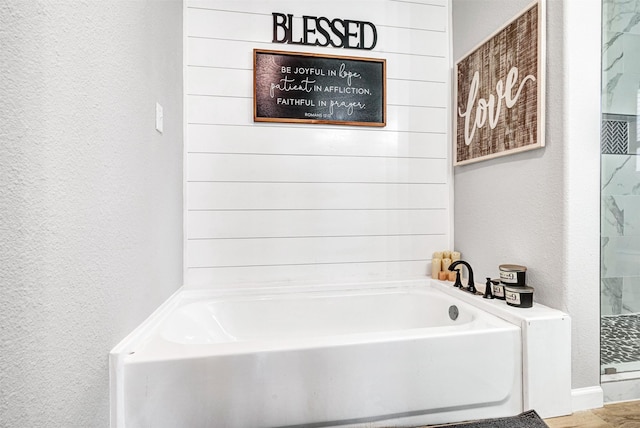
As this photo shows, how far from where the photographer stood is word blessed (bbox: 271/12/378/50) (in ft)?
6.63

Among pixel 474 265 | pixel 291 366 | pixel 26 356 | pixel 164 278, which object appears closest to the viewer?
pixel 26 356

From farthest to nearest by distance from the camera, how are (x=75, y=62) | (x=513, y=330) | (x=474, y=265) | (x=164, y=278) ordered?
(x=474, y=265)
(x=164, y=278)
(x=513, y=330)
(x=75, y=62)

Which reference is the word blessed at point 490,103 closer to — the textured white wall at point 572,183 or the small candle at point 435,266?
the textured white wall at point 572,183

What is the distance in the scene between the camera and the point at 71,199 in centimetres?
81

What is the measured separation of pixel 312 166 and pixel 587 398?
1706 millimetres

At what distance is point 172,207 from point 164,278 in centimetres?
36

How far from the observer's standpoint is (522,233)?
63.9 inches

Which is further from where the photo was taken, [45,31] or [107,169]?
[107,169]

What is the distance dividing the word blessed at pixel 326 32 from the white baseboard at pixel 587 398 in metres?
2.07

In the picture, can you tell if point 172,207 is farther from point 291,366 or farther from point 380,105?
point 380,105

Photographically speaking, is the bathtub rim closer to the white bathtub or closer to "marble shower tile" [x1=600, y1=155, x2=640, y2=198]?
the white bathtub

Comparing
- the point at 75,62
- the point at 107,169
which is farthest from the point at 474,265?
the point at 75,62

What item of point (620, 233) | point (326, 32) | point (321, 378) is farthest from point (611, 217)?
point (326, 32)

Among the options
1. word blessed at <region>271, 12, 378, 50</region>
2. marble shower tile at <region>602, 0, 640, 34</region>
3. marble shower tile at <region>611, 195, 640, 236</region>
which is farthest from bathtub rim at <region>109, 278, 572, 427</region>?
word blessed at <region>271, 12, 378, 50</region>
